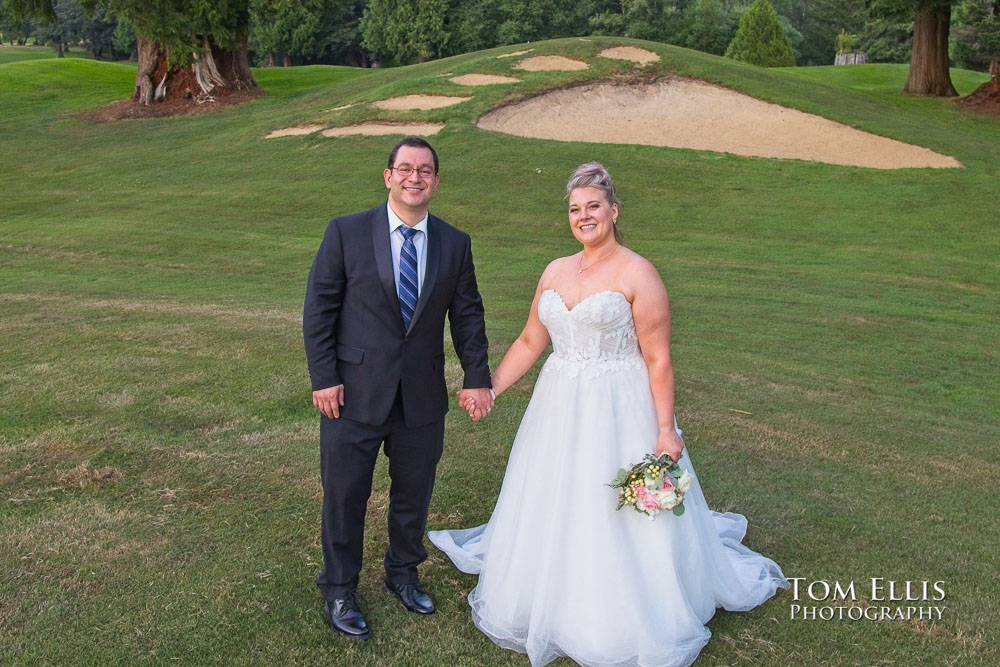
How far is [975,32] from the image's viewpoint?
38188 millimetres

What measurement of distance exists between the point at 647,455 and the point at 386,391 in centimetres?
115

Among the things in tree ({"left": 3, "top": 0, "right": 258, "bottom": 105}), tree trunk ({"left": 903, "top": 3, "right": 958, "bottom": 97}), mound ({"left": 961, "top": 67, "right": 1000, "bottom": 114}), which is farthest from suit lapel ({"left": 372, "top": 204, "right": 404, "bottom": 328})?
tree trunk ({"left": 903, "top": 3, "right": 958, "bottom": 97})

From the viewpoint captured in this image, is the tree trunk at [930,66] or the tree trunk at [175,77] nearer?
the tree trunk at [175,77]

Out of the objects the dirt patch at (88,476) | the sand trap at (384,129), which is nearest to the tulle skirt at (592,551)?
the dirt patch at (88,476)

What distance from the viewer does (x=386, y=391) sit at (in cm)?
378

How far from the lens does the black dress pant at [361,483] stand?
12.6 ft

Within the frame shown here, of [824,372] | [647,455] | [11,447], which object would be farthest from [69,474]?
[824,372]

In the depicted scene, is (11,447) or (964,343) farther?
(964,343)

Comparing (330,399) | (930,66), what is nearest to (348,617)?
(330,399)

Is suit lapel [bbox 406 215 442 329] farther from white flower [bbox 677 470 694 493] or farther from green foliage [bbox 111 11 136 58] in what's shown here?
green foliage [bbox 111 11 136 58]

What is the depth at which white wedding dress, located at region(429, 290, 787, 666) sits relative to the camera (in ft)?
12.2

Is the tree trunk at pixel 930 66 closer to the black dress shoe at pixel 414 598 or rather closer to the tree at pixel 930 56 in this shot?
the tree at pixel 930 56

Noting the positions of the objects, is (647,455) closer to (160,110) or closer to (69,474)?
(69,474)

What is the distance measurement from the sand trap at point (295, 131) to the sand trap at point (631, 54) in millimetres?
9681
